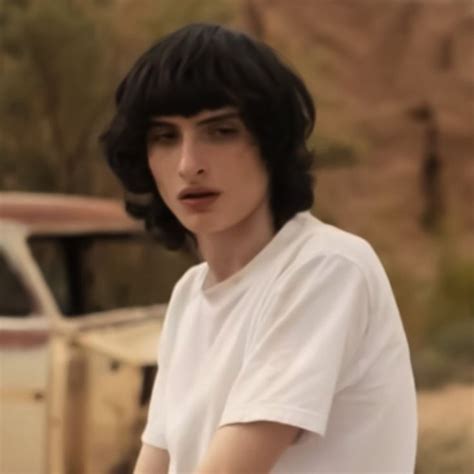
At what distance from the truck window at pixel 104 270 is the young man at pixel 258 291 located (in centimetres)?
185

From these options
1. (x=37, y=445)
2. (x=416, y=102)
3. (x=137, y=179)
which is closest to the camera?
(x=137, y=179)

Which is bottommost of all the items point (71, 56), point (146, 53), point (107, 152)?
point (71, 56)

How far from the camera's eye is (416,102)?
9.23m

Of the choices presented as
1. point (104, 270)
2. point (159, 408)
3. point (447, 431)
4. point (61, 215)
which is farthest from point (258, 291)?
point (447, 431)

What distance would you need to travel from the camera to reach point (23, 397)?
2623 mm

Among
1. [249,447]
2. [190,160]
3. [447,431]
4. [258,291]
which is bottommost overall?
[447,431]

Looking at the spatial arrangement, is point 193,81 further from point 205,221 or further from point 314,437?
point 314,437

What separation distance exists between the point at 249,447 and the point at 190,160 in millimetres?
265

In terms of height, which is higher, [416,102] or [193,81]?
[193,81]

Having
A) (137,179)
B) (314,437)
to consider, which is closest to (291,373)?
(314,437)

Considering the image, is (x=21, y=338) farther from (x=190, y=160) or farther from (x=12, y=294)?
(x=190, y=160)

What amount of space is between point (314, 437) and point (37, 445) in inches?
70.4

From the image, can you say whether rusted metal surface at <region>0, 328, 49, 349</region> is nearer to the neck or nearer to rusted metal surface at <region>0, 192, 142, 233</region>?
rusted metal surface at <region>0, 192, 142, 233</region>

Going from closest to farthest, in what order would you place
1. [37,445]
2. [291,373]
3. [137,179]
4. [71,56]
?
[291,373], [137,179], [37,445], [71,56]
